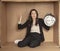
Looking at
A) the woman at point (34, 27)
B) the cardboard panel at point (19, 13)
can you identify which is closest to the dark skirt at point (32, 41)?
the woman at point (34, 27)

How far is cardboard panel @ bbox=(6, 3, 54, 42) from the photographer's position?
102cm

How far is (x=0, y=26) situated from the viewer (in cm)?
86

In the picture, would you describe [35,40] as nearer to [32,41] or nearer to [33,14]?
[32,41]

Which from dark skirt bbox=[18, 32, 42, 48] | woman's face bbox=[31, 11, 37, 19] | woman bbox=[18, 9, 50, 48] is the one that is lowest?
dark skirt bbox=[18, 32, 42, 48]

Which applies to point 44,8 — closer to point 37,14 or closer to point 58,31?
point 37,14

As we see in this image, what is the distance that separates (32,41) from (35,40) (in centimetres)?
2

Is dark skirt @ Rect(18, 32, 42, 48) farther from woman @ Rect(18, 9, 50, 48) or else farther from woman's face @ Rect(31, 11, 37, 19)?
woman's face @ Rect(31, 11, 37, 19)

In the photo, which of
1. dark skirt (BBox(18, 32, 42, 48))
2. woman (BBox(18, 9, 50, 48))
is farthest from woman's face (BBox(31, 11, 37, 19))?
dark skirt (BBox(18, 32, 42, 48))

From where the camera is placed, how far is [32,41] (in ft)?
2.94

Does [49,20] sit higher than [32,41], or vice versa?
[49,20]

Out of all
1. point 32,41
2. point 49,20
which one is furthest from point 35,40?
point 49,20

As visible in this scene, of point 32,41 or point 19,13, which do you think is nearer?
point 32,41

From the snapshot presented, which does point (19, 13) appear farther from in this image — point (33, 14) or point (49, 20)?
point (49, 20)

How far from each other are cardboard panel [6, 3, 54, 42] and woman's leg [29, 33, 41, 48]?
0.35 ft
